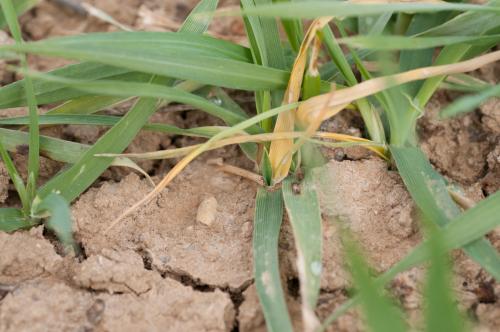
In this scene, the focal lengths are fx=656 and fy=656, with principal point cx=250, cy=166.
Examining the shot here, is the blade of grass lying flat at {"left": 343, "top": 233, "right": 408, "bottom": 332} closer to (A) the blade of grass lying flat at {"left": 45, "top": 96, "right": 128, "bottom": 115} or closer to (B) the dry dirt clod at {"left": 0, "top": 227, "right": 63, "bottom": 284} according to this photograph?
(B) the dry dirt clod at {"left": 0, "top": 227, "right": 63, "bottom": 284}

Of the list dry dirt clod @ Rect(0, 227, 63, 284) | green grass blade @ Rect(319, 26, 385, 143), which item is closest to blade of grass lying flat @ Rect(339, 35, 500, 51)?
green grass blade @ Rect(319, 26, 385, 143)

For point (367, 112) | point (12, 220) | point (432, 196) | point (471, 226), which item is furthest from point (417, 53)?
point (12, 220)

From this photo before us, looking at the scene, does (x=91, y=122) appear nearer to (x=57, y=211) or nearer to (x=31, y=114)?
(x=31, y=114)

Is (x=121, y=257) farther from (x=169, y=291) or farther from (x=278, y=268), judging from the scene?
(x=278, y=268)

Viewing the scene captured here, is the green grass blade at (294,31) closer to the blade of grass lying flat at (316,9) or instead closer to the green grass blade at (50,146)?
the blade of grass lying flat at (316,9)

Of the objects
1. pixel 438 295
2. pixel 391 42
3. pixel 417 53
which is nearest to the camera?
pixel 438 295

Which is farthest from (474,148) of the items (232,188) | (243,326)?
(243,326)
